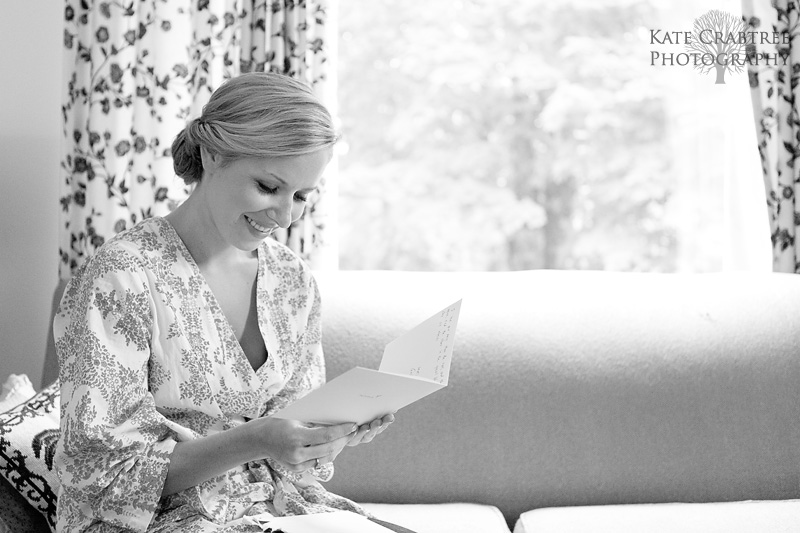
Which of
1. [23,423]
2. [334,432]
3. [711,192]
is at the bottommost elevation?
[711,192]

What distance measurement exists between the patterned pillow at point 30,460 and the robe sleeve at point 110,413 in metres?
0.26

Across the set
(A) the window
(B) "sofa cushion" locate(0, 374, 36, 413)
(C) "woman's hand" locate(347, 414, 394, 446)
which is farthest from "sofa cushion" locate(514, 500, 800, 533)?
(A) the window

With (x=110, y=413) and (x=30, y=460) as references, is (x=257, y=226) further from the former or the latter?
(x=30, y=460)

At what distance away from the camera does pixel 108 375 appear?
1.29 meters

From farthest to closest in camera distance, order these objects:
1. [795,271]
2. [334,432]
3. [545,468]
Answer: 1. [795,271]
2. [545,468]
3. [334,432]

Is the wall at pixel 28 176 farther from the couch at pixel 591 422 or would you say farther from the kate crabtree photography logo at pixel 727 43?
the kate crabtree photography logo at pixel 727 43

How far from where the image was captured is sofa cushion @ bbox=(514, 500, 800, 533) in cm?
173

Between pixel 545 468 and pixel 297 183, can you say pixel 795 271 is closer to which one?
pixel 545 468

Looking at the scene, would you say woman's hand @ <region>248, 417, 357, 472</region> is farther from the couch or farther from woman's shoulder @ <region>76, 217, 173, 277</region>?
the couch

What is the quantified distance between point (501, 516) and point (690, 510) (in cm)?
39

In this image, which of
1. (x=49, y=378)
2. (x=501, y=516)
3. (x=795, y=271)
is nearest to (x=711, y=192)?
(x=795, y=271)

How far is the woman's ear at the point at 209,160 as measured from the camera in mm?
1453

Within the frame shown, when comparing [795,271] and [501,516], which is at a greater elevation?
[795,271]

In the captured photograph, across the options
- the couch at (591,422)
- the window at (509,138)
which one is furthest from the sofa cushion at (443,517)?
the window at (509,138)
